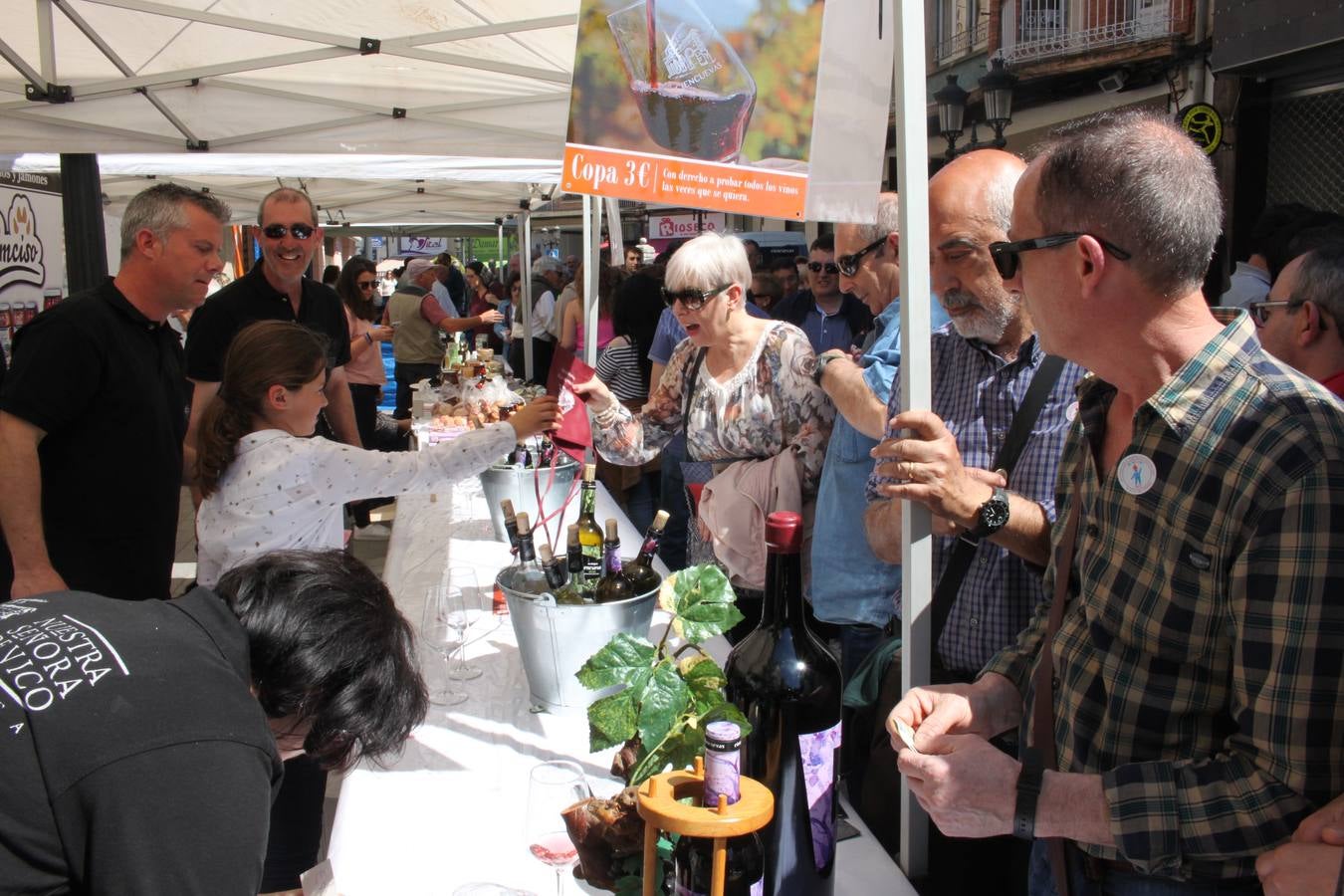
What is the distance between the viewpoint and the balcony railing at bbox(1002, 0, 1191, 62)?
28.6 feet

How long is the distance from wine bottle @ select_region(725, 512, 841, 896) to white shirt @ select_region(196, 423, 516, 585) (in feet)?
3.75

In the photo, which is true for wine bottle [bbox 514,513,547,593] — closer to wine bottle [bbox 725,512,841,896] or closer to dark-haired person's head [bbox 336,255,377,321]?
wine bottle [bbox 725,512,841,896]

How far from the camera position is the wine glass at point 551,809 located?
4.08ft

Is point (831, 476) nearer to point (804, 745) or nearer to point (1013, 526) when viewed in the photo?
point (1013, 526)

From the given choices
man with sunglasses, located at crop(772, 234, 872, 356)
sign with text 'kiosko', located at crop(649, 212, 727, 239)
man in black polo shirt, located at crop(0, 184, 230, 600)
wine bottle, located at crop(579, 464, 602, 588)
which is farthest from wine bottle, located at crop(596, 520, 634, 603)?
sign with text 'kiosko', located at crop(649, 212, 727, 239)

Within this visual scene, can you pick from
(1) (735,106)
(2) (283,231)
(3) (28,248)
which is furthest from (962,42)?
(1) (735,106)

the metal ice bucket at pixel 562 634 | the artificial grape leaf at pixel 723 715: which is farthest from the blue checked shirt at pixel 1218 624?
the metal ice bucket at pixel 562 634

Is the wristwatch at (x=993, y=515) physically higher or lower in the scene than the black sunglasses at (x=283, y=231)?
lower

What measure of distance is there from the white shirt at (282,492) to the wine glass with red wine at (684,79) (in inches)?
38.2

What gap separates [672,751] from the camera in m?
1.12

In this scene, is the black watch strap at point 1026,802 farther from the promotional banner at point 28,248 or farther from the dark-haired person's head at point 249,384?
the promotional banner at point 28,248

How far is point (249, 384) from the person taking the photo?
2.14 metres

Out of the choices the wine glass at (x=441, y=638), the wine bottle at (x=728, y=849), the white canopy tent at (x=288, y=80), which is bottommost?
the wine glass at (x=441, y=638)

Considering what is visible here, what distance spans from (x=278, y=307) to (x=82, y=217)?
42.9 inches
